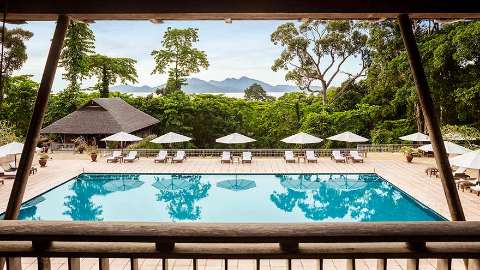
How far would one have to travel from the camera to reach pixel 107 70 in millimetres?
30656

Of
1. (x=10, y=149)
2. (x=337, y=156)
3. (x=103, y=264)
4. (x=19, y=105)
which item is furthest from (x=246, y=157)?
(x=19, y=105)

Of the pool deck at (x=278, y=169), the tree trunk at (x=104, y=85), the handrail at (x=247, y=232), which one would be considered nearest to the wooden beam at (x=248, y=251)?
the handrail at (x=247, y=232)

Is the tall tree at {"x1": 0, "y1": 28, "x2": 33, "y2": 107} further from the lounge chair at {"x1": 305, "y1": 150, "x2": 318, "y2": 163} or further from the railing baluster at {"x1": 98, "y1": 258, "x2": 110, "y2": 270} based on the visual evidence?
the railing baluster at {"x1": 98, "y1": 258, "x2": 110, "y2": 270}

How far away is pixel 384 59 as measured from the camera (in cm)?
2145

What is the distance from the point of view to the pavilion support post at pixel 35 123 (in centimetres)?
340

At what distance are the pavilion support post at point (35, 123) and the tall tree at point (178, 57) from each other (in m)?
24.4

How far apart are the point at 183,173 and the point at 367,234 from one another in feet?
47.8

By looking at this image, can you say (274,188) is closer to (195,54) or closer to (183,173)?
(183,173)

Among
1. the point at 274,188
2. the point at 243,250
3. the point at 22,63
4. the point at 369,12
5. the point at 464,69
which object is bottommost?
the point at 274,188

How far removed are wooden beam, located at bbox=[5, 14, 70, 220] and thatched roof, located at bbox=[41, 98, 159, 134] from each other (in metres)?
18.9

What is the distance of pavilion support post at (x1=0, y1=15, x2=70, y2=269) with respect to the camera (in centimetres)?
340

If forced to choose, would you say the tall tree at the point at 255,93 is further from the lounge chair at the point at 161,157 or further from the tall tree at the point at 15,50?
the tall tree at the point at 15,50

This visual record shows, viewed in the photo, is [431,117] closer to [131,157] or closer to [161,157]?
[161,157]

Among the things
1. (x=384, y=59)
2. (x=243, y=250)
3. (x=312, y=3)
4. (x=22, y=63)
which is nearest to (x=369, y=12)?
(x=312, y=3)
